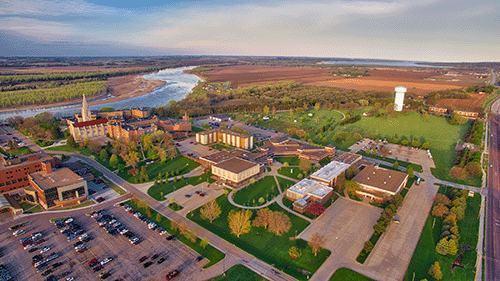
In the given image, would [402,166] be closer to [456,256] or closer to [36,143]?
[456,256]

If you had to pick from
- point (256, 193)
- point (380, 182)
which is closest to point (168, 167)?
point (256, 193)

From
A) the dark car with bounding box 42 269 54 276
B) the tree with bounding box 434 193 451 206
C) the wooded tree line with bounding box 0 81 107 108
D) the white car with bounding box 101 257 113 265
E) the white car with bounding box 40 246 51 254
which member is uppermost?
the wooded tree line with bounding box 0 81 107 108

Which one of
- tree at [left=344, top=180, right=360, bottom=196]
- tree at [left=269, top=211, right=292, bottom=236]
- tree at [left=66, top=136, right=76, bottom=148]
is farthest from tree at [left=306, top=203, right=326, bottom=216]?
tree at [left=66, top=136, right=76, bottom=148]

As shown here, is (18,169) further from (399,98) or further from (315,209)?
(399,98)

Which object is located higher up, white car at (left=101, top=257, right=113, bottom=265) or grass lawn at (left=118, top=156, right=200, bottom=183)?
grass lawn at (left=118, top=156, right=200, bottom=183)

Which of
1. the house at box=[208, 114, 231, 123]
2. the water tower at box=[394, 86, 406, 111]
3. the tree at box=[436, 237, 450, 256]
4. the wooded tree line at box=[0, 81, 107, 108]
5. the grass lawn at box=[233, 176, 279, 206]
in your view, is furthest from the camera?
the wooded tree line at box=[0, 81, 107, 108]

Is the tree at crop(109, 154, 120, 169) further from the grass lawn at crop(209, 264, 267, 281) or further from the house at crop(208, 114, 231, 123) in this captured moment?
the house at crop(208, 114, 231, 123)
